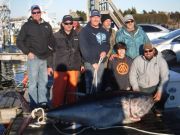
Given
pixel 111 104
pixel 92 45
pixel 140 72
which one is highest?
pixel 92 45

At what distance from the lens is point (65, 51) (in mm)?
7688

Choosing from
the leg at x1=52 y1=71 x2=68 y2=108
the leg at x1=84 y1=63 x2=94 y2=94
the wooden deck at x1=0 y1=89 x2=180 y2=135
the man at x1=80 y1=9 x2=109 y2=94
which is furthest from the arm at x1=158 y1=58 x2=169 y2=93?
the leg at x1=52 y1=71 x2=68 y2=108

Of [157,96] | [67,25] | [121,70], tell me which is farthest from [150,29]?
[157,96]

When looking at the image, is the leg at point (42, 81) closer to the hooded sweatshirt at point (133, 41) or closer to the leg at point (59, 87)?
the leg at point (59, 87)

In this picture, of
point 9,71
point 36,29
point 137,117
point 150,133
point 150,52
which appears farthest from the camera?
point 9,71

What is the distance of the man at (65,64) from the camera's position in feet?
25.1

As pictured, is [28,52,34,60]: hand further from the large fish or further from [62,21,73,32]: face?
the large fish

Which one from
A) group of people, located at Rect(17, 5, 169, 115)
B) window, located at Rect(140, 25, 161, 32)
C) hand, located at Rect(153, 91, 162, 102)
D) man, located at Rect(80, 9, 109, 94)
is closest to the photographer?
hand, located at Rect(153, 91, 162, 102)

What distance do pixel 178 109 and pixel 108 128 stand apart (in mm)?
1925

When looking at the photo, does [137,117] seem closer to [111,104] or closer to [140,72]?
[111,104]

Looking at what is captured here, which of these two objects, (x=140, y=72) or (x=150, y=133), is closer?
(x=150, y=133)

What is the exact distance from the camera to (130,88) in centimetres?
776

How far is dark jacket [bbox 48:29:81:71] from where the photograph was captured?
25.1ft

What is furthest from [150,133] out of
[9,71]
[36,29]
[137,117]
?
[9,71]
